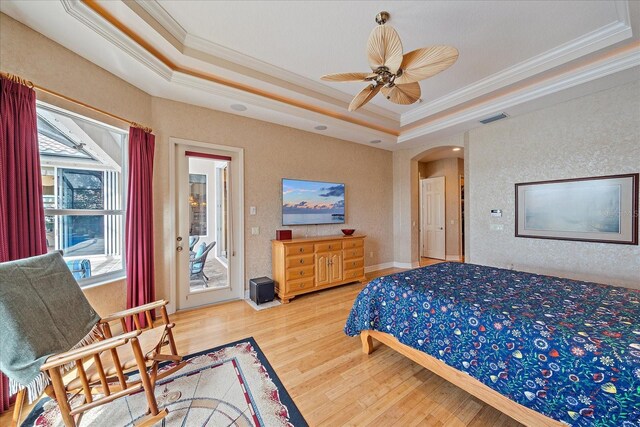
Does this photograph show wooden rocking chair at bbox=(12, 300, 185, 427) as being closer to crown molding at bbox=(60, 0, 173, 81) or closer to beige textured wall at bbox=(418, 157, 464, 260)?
crown molding at bbox=(60, 0, 173, 81)

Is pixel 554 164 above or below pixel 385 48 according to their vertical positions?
below

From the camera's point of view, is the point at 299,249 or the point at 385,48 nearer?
the point at 385,48

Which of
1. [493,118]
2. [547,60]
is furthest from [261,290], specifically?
[547,60]

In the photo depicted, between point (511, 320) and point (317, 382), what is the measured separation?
1450 mm

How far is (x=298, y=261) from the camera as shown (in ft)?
12.1

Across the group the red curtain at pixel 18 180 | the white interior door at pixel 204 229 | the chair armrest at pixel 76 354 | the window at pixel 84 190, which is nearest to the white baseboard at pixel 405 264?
A: the white interior door at pixel 204 229

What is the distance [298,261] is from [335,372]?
184 centimetres

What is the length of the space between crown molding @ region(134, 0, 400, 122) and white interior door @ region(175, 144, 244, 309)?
49.2 inches

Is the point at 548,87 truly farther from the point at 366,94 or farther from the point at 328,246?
the point at 328,246

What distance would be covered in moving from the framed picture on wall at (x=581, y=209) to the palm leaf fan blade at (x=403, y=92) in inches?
98.6

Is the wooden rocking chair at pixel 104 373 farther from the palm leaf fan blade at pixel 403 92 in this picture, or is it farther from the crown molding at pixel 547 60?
the crown molding at pixel 547 60

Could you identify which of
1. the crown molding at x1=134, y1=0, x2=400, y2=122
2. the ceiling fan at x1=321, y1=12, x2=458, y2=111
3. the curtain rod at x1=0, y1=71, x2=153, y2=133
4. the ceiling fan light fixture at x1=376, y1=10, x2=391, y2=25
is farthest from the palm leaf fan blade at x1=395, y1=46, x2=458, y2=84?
the curtain rod at x1=0, y1=71, x2=153, y2=133

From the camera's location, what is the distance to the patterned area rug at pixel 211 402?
1.54 meters

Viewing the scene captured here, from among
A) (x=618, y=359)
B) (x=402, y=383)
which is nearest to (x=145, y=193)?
(x=402, y=383)
